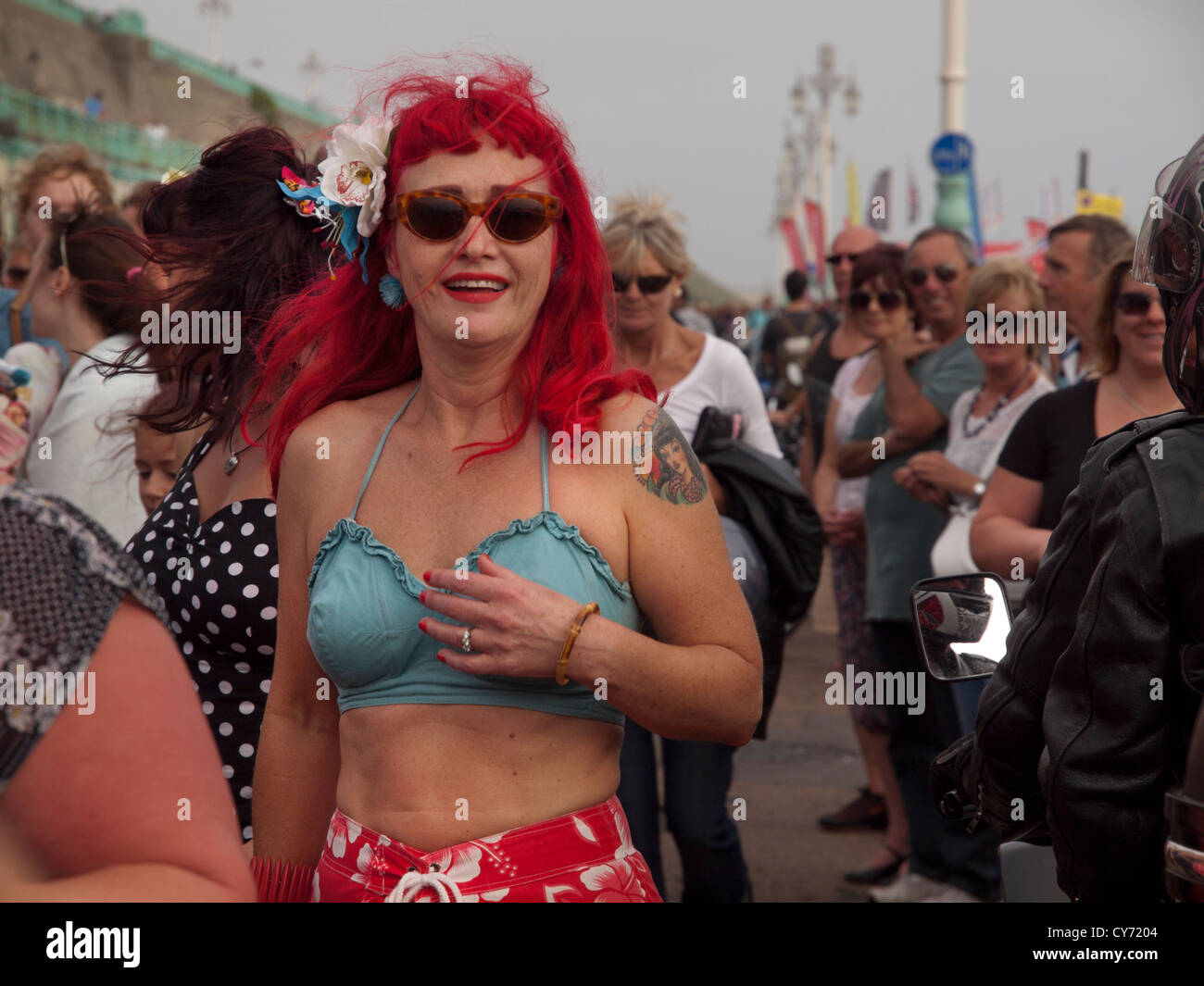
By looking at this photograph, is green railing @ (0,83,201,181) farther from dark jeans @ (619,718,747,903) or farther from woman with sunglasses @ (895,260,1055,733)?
dark jeans @ (619,718,747,903)

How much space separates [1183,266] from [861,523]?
13.3ft

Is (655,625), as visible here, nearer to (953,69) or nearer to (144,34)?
(953,69)

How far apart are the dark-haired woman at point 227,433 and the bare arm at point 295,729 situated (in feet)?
1.04

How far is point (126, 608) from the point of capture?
1.21m

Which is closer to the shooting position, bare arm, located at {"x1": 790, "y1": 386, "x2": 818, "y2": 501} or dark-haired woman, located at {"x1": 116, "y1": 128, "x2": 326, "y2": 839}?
dark-haired woman, located at {"x1": 116, "y1": 128, "x2": 326, "y2": 839}

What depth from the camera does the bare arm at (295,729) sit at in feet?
8.04

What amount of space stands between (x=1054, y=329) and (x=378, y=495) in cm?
338

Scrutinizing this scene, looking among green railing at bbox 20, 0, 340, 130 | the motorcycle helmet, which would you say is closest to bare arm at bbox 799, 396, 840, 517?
the motorcycle helmet

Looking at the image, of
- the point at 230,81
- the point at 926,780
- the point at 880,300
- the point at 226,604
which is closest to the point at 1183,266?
the point at 226,604

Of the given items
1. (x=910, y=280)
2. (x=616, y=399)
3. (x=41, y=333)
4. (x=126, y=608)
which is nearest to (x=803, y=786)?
(x=910, y=280)

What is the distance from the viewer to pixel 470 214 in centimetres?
229

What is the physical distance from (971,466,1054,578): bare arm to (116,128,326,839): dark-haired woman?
2.07 meters

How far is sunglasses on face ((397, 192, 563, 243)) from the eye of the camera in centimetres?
230

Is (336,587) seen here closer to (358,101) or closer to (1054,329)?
(358,101)
